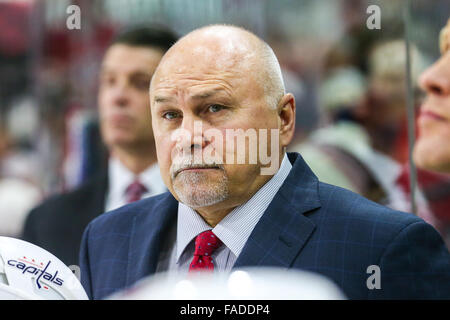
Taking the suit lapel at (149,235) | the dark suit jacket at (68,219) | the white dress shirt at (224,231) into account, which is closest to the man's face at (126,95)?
the dark suit jacket at (68,219)

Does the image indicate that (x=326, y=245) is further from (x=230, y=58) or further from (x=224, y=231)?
(x=230, y=58)

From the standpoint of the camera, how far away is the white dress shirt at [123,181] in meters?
1.81

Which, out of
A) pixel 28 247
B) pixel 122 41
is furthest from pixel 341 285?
pixel 122 41

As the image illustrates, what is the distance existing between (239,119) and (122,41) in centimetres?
69

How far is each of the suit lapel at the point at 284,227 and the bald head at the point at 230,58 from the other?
17 cm

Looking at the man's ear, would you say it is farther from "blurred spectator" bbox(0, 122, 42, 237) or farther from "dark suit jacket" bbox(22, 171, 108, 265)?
"blurred spectator" bbox(0, 122, 42, 237)

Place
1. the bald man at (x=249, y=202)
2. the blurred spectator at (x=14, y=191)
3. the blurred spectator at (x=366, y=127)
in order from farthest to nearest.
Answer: the blurred spectator at (x=14, y=191)
the blurred spectator at (x=366, y=127)
the bald man at (x=249, y=202)

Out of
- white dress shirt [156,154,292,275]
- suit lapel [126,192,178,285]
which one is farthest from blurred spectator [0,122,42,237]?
white dress shirt [156,154,292,275]

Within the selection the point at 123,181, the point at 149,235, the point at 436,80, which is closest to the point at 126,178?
the point at 123,181

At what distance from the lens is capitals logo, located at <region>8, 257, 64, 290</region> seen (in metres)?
1.23

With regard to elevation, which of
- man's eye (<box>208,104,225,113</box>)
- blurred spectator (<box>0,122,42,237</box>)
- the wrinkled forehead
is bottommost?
blurred spectator (<box>0,122,42,237</box>)

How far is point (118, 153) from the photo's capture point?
1.92 m

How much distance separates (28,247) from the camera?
1294 millimetres

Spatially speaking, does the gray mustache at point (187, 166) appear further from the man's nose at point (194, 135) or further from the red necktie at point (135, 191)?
the red necktie at point (135, 191)
